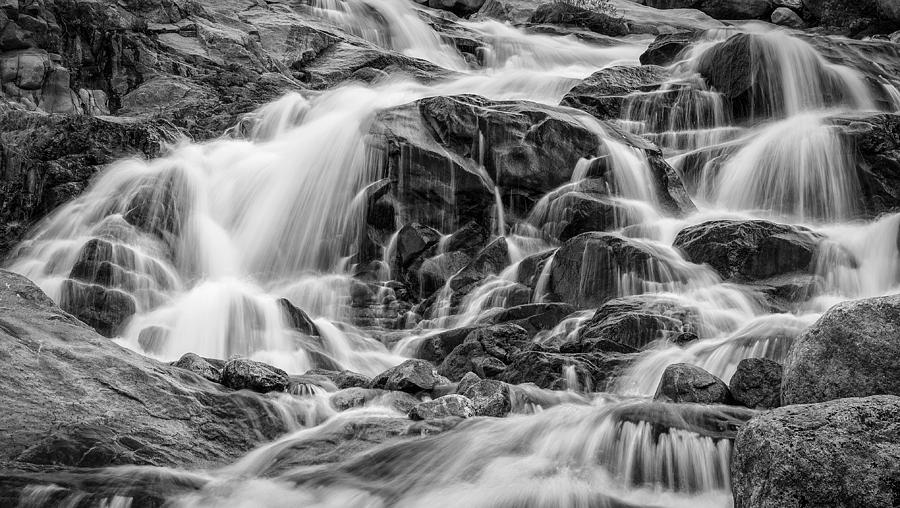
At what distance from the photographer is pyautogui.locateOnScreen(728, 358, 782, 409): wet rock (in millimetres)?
7387

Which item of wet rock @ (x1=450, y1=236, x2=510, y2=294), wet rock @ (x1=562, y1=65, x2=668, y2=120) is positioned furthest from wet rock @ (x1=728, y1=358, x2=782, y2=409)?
wet rock @ (x1=562, y1=65, x2=668, y2=120)

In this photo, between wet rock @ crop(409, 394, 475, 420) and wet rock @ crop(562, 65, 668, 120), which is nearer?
wet rock @ crop(409, 394, 475, 420)

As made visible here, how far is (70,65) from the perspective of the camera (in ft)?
70.9

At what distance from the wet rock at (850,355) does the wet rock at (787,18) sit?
105 ft

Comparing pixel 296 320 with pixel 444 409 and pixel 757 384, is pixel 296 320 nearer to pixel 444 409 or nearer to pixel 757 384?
pixel 444 409

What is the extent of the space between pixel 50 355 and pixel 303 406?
2529 millimetres

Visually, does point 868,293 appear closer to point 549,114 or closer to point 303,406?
point 549,114

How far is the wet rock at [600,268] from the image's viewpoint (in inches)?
522

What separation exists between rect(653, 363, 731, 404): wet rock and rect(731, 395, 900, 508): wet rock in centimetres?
272

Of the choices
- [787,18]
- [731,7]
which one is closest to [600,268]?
[787,18]

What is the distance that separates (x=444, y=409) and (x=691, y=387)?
2459 millimetres

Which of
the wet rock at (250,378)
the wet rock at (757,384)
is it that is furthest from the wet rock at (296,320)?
the wet rock at (757,384)

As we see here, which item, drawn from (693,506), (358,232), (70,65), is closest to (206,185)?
(358,232)

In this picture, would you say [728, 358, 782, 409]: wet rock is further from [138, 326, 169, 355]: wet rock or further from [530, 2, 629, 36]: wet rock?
[530, 2, 629, 36]: wet rock
